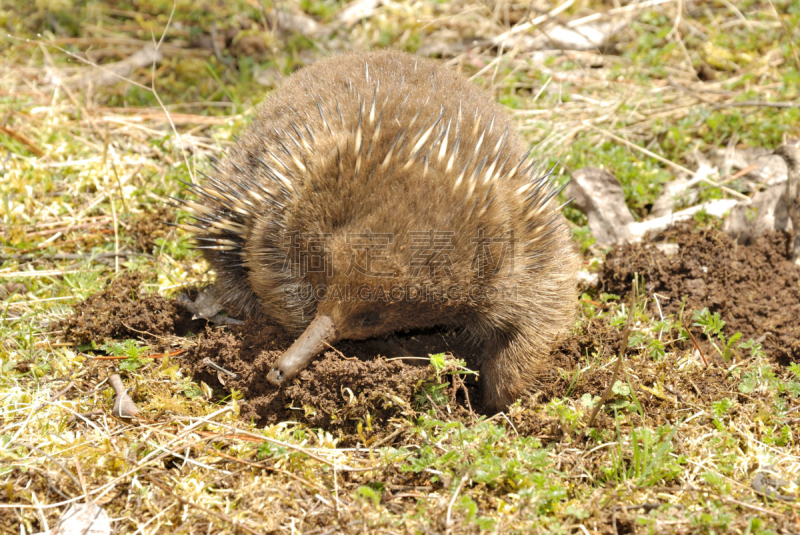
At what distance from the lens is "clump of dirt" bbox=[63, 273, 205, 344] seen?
325cm

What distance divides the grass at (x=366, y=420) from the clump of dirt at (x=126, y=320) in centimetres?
12

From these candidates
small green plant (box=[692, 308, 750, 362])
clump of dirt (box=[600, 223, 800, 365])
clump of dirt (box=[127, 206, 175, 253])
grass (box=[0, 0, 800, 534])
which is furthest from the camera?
clump of dirt (box=[127, 206, 175, 253])

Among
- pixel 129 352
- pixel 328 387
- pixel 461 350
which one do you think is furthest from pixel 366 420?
pixel 129 352

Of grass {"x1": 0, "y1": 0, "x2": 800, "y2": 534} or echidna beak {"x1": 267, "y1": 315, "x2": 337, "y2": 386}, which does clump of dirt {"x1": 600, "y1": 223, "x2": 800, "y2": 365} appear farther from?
echidna beak {"x1": 267, "y1": 315, "x2": 337, "y2": 386}

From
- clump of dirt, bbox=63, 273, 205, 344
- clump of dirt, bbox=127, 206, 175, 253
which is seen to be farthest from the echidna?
clump of dirt, bbox=127, 206, 175, 253

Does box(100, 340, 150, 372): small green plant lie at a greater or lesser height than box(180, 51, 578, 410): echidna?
lesser

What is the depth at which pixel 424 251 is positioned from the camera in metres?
2.50

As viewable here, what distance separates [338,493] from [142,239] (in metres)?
2.41

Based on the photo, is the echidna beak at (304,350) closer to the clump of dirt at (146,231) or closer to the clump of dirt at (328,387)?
the clump of dirt at (328,387)

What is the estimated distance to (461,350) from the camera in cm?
321

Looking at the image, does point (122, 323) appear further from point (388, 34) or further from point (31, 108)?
point (388, 34)

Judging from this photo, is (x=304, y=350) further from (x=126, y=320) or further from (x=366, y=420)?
(x=126, y=320)

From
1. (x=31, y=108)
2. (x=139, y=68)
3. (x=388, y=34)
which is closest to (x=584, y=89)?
(x=388, y=34)

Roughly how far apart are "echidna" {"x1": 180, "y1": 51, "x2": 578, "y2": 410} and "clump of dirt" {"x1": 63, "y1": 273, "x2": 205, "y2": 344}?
27 cm
